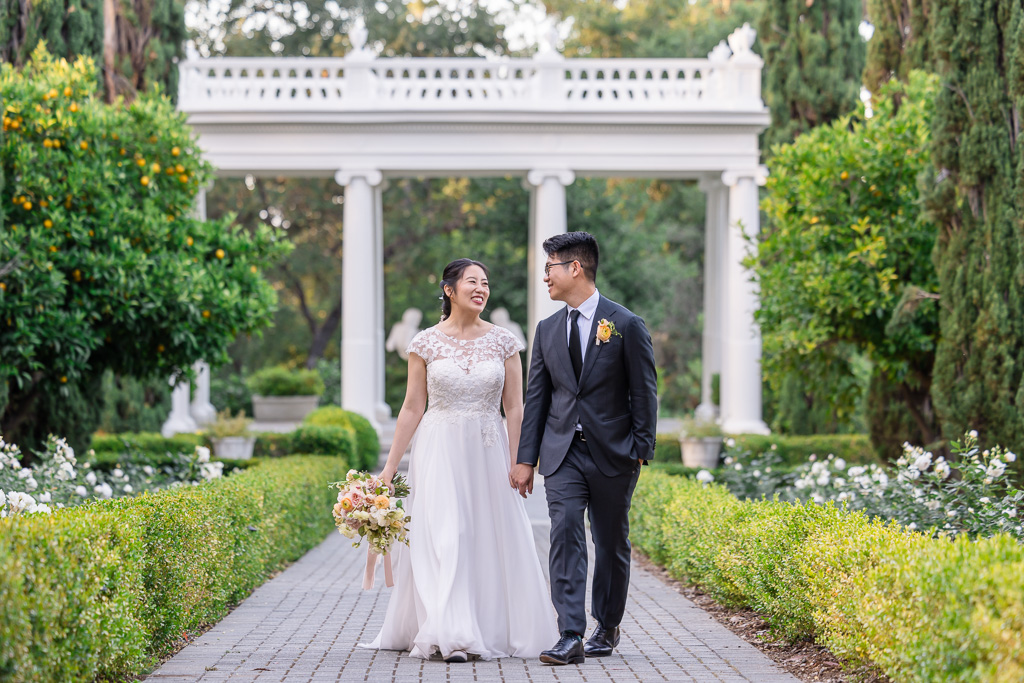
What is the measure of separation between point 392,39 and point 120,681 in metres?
28.9

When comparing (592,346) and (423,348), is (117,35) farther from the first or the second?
(592,346)

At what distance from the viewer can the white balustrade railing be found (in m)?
21.2

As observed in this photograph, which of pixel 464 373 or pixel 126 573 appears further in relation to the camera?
pixel 464 373

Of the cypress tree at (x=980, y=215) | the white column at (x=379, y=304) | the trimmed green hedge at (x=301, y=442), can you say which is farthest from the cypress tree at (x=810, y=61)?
the trimmed green hedge at (x=301, y=442)

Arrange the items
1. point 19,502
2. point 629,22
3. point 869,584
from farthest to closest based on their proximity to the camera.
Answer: point 629,22 < point 19,502 < point 869,584

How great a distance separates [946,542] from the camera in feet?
15.1

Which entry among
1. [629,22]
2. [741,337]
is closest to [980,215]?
[741,337]

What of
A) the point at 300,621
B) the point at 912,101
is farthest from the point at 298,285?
the point at 300,621

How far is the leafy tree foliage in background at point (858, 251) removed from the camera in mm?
12805

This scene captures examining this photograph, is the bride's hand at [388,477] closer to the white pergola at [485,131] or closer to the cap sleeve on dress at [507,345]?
the cap sleeve on dress at [507,345]

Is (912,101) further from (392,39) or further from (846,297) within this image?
(392,39)

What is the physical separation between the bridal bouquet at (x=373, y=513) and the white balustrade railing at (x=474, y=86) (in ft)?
52.4

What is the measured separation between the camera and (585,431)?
18.9 ft

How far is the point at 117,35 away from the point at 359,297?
6.38 meters
